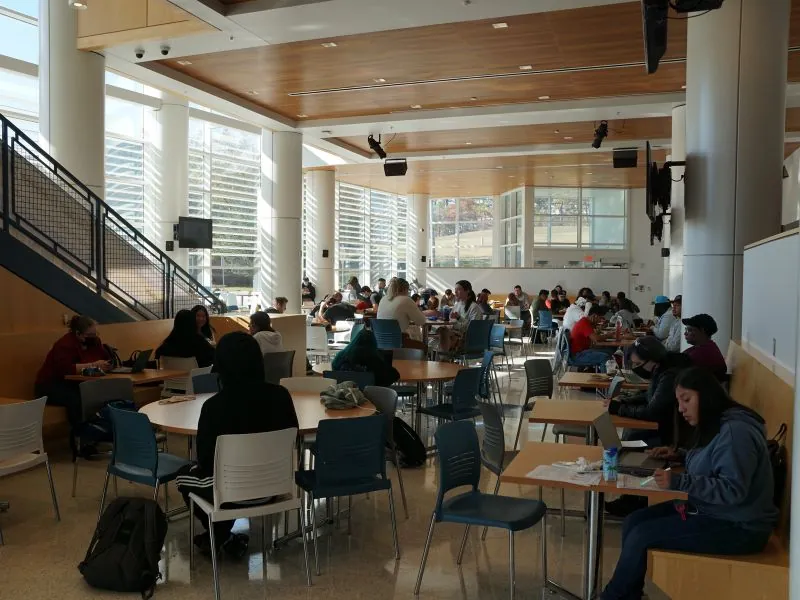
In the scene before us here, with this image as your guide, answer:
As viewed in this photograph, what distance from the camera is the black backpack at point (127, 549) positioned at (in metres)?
4.04

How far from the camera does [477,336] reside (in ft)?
→ 36.9

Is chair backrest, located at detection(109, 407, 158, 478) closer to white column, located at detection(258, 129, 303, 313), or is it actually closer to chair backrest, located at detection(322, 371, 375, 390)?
chair backrest, located at detection(322, 371, 375, 390)

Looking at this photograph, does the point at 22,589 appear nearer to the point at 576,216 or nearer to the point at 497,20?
the point at 497,20

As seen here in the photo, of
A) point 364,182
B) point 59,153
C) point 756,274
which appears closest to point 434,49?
point 59,153

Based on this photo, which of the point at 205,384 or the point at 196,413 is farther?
the point at 205,384

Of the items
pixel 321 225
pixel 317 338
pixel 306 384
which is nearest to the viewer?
pixel 306 384

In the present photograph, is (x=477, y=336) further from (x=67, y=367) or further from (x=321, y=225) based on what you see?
(x=321, y=225)

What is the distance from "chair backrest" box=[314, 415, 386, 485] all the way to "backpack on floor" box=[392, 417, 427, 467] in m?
2.19

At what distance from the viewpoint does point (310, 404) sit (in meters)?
5.50

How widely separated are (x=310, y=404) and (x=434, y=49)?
6.39m

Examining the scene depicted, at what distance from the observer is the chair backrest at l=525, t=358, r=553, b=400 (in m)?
6.96

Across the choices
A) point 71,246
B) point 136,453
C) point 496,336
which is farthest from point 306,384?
point 496,336

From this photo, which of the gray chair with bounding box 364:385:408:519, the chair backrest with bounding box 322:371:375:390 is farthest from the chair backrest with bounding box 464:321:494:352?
the gray chair with bounding box 364:385:408:519

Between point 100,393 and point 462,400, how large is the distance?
296 centimetres
